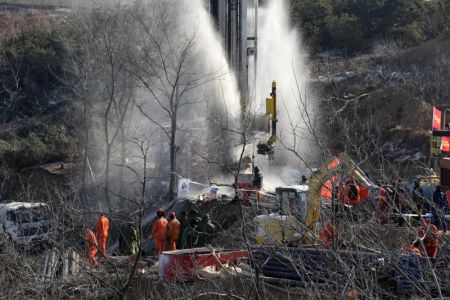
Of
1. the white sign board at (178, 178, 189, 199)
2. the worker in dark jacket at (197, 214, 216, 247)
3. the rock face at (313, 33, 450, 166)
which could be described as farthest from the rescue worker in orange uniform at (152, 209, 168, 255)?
the rock face at (313, 33, 450, 166)

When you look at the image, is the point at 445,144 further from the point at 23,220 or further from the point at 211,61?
the point at 23,220

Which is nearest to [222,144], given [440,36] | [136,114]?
[136,114]

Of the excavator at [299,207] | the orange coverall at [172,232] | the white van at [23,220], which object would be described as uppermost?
the excavator at [299,207]

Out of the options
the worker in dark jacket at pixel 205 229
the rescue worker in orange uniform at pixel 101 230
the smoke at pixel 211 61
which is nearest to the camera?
the rescue worker in orange uniform at pixel 101 230

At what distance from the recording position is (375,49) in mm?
52781

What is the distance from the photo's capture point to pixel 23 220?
2206 cm

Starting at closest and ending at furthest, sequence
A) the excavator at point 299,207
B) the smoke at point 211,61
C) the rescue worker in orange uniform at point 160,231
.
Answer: the excavator at point 299,207
the rescue worker in orange uniform at point 160,231
the smoke at point 211,61

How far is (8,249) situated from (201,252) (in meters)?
3.34

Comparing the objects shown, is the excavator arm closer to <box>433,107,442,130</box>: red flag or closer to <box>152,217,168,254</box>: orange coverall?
<box>152,217,168,254</box>: orange coverall

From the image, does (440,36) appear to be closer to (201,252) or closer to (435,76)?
(435,76)

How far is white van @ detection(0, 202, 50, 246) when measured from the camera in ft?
64.6

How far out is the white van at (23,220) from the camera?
1969 cm

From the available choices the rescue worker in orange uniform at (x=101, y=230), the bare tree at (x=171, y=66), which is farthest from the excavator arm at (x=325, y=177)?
the bare tree at (x=171, y=66)

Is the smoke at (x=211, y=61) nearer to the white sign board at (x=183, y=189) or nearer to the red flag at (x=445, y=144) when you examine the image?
the white sign board at (x=183, y=189)
